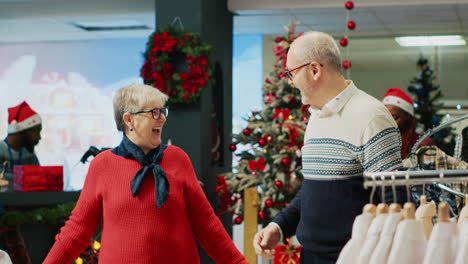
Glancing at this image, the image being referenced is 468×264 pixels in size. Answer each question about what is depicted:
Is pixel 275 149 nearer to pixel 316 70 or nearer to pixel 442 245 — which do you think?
pixel 316 70

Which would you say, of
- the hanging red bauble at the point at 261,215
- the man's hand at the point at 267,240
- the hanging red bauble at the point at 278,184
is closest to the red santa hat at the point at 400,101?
the hanging red bauble at the point at 278,184

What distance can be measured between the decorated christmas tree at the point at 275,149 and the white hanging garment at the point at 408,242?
4.73m

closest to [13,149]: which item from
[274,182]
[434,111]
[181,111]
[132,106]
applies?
[181,111]

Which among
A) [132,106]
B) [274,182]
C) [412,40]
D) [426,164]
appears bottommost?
[274,182]

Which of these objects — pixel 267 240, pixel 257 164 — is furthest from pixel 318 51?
pixel 257 164

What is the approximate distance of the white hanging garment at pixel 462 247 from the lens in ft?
5.96

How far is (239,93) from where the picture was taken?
36.4ft

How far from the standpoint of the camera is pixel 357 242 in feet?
6.45

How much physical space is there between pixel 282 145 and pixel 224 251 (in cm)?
336

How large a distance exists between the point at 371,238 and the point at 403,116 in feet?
11.6

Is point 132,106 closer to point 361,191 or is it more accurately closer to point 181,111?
point 361,191

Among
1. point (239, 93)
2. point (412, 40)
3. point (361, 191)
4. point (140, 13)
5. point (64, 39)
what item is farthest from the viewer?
point (64, 39)

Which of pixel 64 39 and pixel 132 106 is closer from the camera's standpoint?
pixel 132 106

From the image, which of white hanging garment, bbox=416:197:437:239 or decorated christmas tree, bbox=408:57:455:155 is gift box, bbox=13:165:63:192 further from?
white hanging garment, bbox=416:197:437:239
